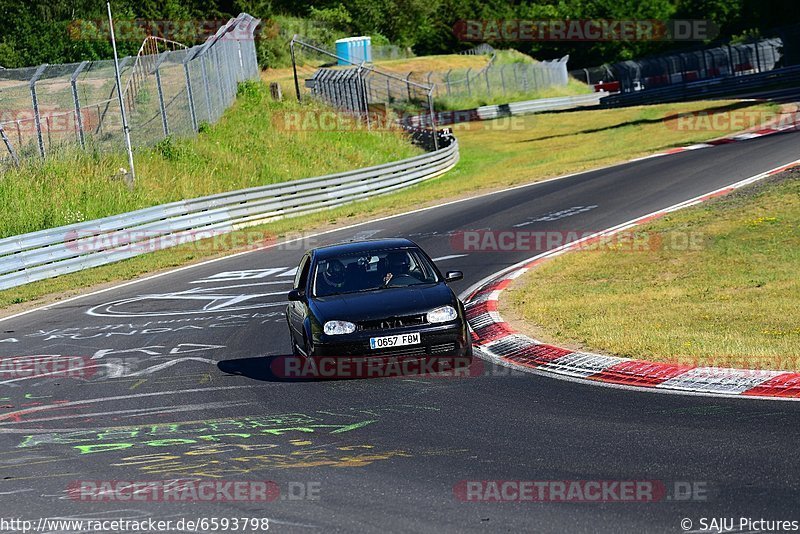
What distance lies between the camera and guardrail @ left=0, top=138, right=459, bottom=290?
21828mm

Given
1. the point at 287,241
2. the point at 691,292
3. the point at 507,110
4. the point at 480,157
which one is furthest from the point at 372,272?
the point at 507,110

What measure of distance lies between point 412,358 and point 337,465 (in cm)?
331

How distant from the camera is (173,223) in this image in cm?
2553

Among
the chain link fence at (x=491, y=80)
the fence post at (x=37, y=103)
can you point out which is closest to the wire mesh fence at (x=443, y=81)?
the chain link fence at (x=491, y=80)

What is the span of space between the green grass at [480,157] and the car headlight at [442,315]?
1135cm

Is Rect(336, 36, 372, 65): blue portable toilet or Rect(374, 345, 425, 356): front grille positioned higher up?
Rect(336, 36, 372, 65): blue portable toilet

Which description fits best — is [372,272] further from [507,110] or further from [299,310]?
[507,110]

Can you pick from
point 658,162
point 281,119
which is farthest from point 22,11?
point 658,162

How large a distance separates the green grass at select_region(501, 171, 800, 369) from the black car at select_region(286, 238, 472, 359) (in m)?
1.80

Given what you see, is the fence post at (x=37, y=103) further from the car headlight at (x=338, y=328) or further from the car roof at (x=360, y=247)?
the car headlight at (x=338, y=328)

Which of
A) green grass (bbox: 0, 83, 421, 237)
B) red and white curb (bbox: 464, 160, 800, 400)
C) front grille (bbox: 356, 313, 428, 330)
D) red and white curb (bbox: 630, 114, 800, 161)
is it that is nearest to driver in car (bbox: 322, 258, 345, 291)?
front grille (bbox: 356, 313, 428, 330)

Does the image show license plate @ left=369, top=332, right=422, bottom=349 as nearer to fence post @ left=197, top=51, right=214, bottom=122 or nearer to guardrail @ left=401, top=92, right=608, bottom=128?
fence post @ left=197, top=51, right=214, bottom=122

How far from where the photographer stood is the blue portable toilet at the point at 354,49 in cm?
7216

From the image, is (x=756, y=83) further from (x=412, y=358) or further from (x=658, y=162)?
(x=412, y=358)
